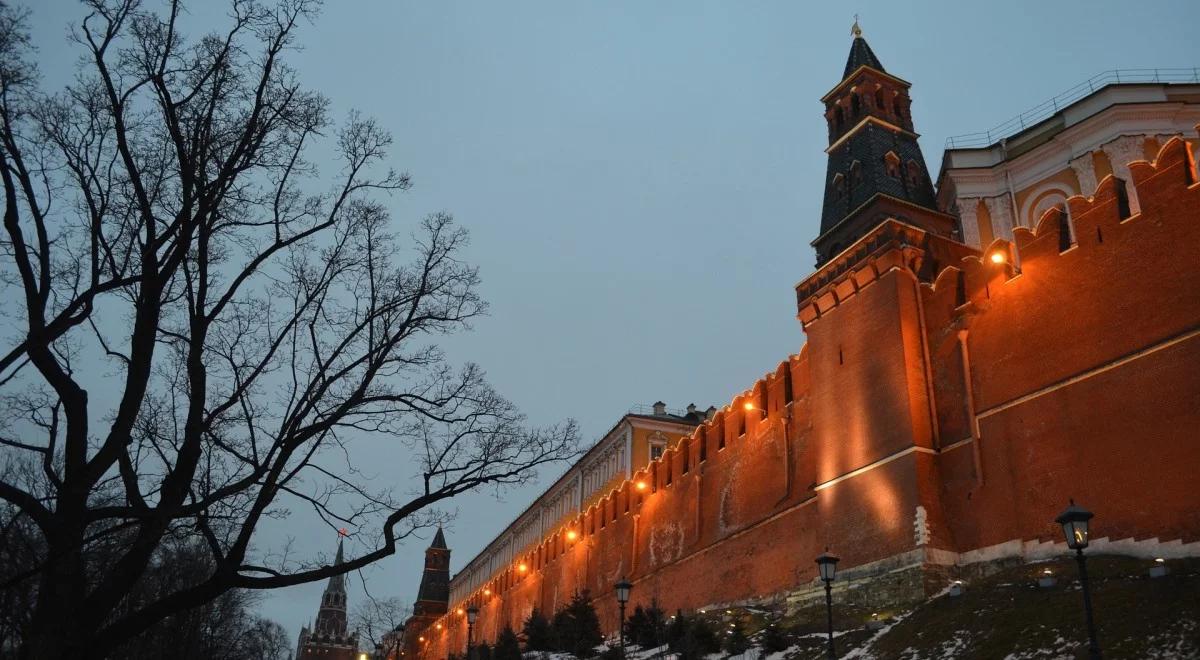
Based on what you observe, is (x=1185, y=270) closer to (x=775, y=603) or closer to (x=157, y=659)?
(x=775, y=603)

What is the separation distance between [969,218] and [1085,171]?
4164 millimetres

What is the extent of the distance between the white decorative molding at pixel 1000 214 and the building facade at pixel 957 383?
0.08 m

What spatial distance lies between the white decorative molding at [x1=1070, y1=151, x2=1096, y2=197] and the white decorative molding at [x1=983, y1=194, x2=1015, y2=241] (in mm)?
2697

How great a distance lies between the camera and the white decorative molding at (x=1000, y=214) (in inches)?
1288

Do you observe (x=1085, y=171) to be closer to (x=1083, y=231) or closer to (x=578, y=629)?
(x=1083, y=231)

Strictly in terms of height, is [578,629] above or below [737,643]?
above

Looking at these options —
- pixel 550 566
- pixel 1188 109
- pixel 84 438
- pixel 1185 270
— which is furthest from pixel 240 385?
pixel 550 566

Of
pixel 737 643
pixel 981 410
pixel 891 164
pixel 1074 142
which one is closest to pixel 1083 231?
pixel 981 410

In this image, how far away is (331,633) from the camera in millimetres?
114062

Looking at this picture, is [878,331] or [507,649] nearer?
[878,331]

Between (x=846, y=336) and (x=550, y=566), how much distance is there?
28509 mm

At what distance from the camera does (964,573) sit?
2088 centimetres

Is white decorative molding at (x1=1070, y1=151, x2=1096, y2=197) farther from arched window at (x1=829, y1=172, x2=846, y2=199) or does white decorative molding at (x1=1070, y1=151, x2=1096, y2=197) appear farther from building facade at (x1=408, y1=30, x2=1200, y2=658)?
arched window at (x1=829, y1=172, x2=846, y2=199)

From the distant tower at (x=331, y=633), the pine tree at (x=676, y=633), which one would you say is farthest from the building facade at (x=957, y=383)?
the distant tower at (x=331, y=633)
